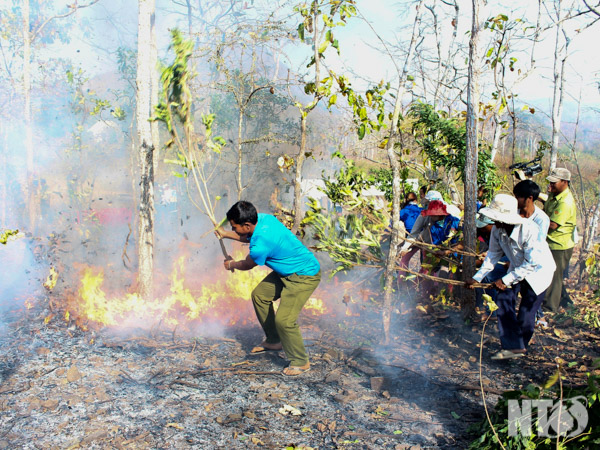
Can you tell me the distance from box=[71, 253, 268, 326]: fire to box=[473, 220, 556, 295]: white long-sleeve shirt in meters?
3.81

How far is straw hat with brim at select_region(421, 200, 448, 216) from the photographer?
6.40 metres

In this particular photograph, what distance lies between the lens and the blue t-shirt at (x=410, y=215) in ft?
24.5

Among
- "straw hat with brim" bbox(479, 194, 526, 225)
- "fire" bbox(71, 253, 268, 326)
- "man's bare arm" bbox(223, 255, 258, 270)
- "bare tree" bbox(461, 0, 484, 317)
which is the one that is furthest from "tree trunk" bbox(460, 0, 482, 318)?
"fire" bbox(71, 253, 268, 326)

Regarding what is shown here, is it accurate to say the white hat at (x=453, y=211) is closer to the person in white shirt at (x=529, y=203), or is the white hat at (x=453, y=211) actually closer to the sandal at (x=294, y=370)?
the person in white shirt at (x=529, y=203)

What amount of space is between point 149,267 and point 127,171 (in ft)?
67.5

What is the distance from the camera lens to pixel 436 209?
253 inches

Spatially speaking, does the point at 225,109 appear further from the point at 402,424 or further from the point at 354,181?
the point at 402,424

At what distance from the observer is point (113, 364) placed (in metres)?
4.73

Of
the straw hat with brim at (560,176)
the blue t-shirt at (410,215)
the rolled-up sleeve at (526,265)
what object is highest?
the straw hat with brim at (560,176)

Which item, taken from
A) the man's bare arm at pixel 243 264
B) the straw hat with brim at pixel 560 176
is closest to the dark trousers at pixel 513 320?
the straw hat with brim at pixel 560 176

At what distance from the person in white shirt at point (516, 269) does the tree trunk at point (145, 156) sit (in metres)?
4.77

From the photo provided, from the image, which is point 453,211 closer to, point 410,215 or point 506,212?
point 410,215

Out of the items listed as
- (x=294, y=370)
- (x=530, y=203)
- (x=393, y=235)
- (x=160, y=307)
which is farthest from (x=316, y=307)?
(x=530, y=203)

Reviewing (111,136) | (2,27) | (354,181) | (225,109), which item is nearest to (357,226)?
(354,181)
